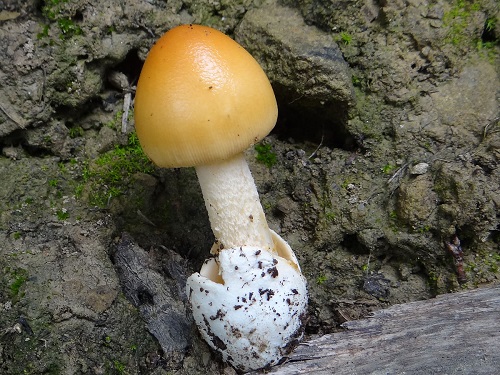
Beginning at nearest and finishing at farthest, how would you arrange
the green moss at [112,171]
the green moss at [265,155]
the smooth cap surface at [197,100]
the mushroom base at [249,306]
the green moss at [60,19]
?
1. the smooth cap surface at [197,100]
2. the mushroom base at [249,306]
3. the green moss at [60,19]
4. the green moss at [112,171]
5. the green moss at [265,155]

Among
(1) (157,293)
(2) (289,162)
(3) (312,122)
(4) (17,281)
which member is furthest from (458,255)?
(4) (17,281)

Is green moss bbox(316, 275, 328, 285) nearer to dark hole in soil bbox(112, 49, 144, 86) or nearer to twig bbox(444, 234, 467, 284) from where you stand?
twig bbox(444, 234, 467, 284)

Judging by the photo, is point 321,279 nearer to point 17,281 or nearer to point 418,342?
point 418,342

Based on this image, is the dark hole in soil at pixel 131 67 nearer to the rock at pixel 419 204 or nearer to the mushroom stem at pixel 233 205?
the mushroom stem at pixel 233 205

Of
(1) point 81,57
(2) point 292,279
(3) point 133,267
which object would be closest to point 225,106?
(2) point 292,279

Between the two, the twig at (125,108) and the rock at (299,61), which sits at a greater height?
the rock at (299,61)

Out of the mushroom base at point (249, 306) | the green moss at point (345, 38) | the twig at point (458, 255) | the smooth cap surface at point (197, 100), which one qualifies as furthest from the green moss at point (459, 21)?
the mushroom base at point (249, 306)
